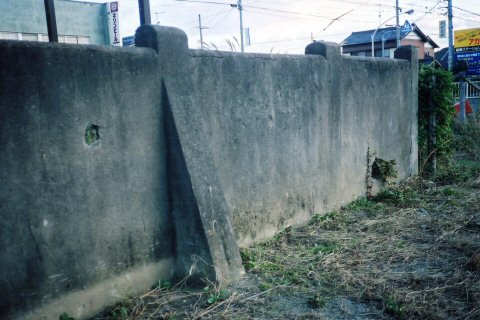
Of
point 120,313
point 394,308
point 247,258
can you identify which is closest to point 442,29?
point 247,258

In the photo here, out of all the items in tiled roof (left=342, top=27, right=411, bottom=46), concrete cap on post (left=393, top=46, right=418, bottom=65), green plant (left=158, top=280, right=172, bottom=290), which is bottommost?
green plant (left=158, top=280, right=172, bottom=290)

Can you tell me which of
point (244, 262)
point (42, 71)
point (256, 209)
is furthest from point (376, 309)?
point (42, 71)

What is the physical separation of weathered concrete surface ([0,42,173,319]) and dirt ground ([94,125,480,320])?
0.39 m

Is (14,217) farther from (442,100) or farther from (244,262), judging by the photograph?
(442,100)

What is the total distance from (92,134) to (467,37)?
76.9ft

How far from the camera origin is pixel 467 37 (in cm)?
2205

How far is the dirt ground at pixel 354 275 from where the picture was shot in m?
3.38

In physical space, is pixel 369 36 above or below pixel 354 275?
above

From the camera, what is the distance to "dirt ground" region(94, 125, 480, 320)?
3385mm

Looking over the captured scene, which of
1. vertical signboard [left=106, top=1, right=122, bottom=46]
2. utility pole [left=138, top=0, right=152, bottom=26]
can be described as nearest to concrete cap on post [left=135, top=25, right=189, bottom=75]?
utility pole [left=138, top=0, right=152, bottom=26]

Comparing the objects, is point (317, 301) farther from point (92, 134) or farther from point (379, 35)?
point (379, 35)

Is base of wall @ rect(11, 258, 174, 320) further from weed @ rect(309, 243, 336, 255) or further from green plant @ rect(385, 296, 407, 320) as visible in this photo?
green plant @ rect(385, 296, 407, 320)

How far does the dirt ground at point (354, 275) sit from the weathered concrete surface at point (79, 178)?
392 mm

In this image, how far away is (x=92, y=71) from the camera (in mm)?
3244
